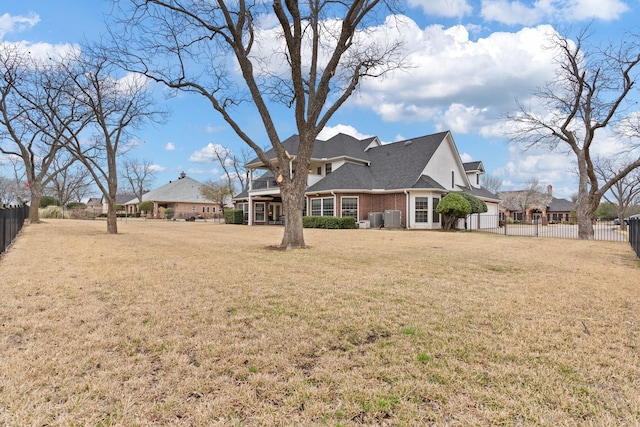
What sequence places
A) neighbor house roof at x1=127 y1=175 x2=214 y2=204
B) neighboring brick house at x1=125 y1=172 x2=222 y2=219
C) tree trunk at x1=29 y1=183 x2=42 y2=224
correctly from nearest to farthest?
tree trunk at x1=29 y1=183 x2=42 y2=224 → neighboring brick house at x1=125 y1=172 x2=222 y2=219 → neighbor house roof at x1=127 y1=175 x2=214 y2=204

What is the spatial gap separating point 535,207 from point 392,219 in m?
38.0

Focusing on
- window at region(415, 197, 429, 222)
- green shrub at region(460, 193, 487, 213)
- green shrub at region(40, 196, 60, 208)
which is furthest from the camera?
green shrub at region(40, 196, 60, 208)

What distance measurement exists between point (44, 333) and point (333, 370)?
3018 mm

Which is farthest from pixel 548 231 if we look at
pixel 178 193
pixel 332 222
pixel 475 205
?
pixel 178 193

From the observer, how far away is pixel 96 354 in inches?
116

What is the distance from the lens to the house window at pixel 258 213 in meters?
30.5

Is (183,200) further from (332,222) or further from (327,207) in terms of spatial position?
(332,222)

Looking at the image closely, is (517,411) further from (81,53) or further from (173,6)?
(81,53)

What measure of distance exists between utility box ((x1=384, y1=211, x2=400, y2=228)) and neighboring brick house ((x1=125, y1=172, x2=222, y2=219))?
35.5m

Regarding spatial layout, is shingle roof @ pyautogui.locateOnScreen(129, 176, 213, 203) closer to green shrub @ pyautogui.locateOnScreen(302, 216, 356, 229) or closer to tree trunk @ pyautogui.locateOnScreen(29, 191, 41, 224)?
tree trunk @ pyautogui.locateOnScreen(29, 191, 41, 224)

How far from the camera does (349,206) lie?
76.0 ft

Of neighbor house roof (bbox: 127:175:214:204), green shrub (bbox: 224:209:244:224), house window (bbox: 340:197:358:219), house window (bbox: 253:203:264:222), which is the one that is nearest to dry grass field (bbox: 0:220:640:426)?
house window (bbox: 340:197:358:219)

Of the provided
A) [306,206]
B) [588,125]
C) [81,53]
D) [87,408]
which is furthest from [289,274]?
[306,206]

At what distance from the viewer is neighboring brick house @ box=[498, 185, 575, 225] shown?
48.9m
